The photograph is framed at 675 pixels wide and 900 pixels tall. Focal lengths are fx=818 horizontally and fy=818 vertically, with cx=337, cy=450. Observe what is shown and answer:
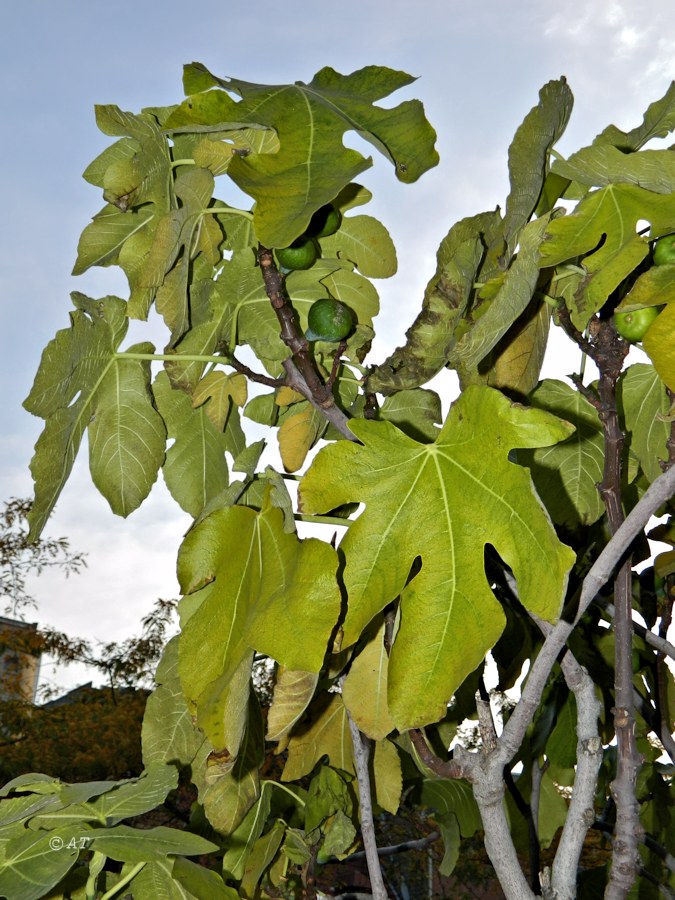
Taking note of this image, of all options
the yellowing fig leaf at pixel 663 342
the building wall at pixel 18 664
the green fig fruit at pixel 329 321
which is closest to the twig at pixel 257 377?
the green fig fruit at pixel 329 321

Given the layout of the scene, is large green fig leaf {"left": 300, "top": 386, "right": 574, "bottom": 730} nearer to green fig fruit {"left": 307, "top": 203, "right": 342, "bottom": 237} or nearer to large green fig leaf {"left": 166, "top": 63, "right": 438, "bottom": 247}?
large green fig leaf {"left": 166, "top": 63, "right": 438, "bottom": 247}

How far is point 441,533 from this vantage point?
90 cm

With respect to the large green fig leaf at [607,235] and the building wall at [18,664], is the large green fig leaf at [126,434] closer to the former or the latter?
the large green fig leaf at [607,235]

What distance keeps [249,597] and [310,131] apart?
544 mm

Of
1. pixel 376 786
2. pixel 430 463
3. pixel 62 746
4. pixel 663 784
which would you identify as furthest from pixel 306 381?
pixel 62 746

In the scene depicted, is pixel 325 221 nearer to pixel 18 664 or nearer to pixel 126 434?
pixel 126 434

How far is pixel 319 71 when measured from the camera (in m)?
0.95

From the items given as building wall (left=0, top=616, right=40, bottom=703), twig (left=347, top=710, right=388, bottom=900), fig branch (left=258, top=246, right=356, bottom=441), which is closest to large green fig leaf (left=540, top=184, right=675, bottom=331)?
fig branch (left=258, top=246, right=356, bottom=441)

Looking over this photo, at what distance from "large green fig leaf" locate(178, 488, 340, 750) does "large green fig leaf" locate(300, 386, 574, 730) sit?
0.04 meters

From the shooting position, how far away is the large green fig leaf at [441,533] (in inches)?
32.6

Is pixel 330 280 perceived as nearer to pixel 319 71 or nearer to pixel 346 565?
Answer: pixel 319 71

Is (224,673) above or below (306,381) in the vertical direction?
below

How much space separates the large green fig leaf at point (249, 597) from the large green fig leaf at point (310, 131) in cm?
34

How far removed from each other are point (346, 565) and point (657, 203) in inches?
21.4
